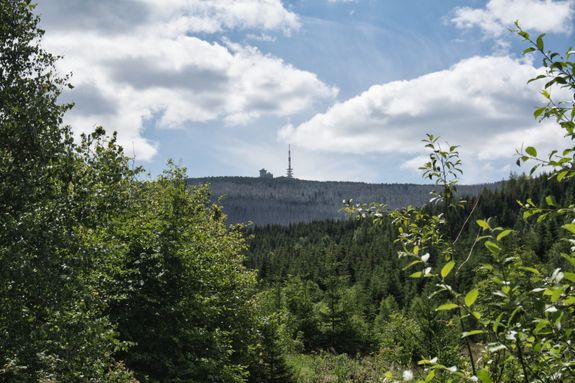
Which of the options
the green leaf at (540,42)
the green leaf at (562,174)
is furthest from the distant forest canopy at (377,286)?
the green leaf at (540,42)

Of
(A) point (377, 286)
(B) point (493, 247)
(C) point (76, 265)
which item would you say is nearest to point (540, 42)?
(B) point (493, 247)

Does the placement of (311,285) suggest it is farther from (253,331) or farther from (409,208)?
(409,208)

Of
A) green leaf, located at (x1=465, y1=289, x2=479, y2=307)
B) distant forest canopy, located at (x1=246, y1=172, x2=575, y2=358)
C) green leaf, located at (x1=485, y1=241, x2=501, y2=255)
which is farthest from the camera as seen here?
distant forest canopy, located at (x1=246, y1=172, x2=575, y2=358)

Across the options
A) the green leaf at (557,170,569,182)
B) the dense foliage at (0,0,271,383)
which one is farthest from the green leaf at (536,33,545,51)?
the dense foliage at (0,0,271,383)

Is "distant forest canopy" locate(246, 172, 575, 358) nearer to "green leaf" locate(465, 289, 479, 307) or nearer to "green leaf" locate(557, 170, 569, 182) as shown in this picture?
"green leaf" locate(557, 170, 569, 182)

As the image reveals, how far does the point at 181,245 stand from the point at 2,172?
239 inches

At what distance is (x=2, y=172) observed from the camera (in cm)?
1101

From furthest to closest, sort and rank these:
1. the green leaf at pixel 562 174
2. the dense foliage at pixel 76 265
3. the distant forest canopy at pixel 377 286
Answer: the distant forest canopy at pixel 377 286, the dense foliage at pixel 76 265, the green leaf at pixel 562 174

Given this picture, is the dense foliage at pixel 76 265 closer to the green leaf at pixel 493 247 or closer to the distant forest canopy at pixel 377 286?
the distant forest canopy at pixel 377 286

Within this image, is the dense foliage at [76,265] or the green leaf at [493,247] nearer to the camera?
the green leaf at [493,247]

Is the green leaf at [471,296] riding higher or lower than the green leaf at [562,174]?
lower

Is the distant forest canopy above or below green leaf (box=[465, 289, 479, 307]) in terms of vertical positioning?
below

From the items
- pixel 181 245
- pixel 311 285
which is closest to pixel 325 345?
pixel 311 285

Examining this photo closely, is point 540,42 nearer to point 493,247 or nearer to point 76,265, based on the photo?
point 493,247
